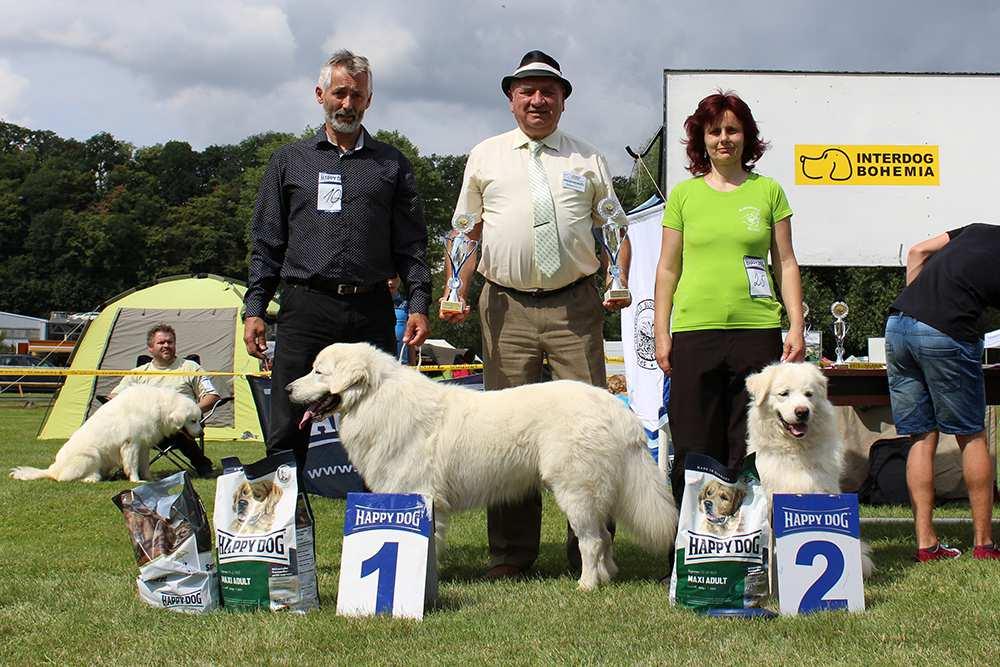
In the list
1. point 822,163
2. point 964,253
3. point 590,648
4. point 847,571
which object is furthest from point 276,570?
point 822,163

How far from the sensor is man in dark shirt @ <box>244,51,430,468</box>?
4094 millimetres

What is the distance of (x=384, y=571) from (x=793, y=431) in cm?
184

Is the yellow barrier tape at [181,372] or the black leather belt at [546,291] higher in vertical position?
the black leather belt at [546,291]

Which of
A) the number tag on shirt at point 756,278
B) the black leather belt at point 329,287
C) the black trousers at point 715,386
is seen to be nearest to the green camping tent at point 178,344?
the black leather belt at point 329,287

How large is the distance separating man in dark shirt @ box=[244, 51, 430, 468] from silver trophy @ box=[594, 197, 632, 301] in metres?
0.89

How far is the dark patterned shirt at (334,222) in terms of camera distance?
4.10 metres

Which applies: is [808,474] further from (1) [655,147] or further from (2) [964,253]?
(1) [655,147]

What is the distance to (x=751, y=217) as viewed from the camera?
3910 millimetres

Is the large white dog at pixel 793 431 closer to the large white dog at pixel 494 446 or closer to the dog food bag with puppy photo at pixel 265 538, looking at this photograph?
the large white dog at pixel 494 446

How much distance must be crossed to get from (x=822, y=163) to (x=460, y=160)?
47.4 metres

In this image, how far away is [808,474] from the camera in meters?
3.96

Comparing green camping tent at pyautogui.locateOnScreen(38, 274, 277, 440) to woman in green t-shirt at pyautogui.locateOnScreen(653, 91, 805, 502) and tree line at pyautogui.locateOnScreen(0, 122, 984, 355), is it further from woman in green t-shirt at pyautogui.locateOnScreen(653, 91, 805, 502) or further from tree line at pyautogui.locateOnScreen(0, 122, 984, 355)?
tree line at pyautogui.locateOnScreen(0, 122, 984, 355)

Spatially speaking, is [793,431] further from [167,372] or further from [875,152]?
[167,372]

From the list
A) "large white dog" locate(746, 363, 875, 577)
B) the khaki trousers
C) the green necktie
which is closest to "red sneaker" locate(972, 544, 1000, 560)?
"large white dog" locate(746, 363, 875, 577)
